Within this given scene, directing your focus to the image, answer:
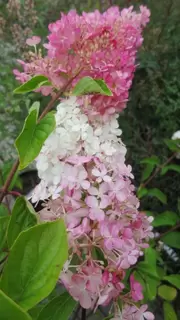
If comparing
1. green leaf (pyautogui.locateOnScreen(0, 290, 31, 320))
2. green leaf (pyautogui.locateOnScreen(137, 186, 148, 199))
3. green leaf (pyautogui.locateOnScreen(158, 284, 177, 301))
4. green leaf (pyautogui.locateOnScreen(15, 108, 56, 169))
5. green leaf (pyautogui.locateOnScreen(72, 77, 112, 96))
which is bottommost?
green leaf (pyautogui.locateOnScreen(158, 284, 177, 301))

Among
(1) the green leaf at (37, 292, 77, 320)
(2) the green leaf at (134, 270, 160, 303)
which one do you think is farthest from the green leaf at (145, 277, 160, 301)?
(1) the green leaf at (37, 292, 77, 320)

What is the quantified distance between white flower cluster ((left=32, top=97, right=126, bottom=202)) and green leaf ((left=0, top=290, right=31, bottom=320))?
0.17 metres

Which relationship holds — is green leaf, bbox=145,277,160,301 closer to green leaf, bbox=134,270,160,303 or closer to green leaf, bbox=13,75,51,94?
green leaf, bbox=134,270,160,303

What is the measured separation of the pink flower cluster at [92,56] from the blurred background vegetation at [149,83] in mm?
823

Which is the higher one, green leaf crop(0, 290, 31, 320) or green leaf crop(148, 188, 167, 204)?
green leaf crop(0, 290, 31, 320)

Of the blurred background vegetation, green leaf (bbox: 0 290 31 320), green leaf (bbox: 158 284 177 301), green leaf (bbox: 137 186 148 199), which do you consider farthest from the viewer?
the blurred background vegetation

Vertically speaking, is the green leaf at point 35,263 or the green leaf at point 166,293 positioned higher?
the green leaf at point 35,263

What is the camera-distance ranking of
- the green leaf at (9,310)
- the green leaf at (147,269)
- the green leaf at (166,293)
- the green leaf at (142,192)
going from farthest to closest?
the green leaf at (142,192)
the green leaf at (166,293)
the green leaf at (147,269)
the green leaf at (9,310)

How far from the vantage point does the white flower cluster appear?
0.49 m

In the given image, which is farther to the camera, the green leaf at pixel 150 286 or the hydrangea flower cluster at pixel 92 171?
the green leaf at pixel 150 286

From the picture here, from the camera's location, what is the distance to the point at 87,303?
46 centimetres

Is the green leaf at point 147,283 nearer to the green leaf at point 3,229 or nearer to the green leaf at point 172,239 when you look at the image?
the green leaf at point 172,239

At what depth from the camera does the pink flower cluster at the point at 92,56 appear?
526 millimetres

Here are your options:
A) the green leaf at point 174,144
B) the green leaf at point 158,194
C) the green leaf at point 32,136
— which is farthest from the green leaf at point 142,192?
the green leaf at point 32,136
